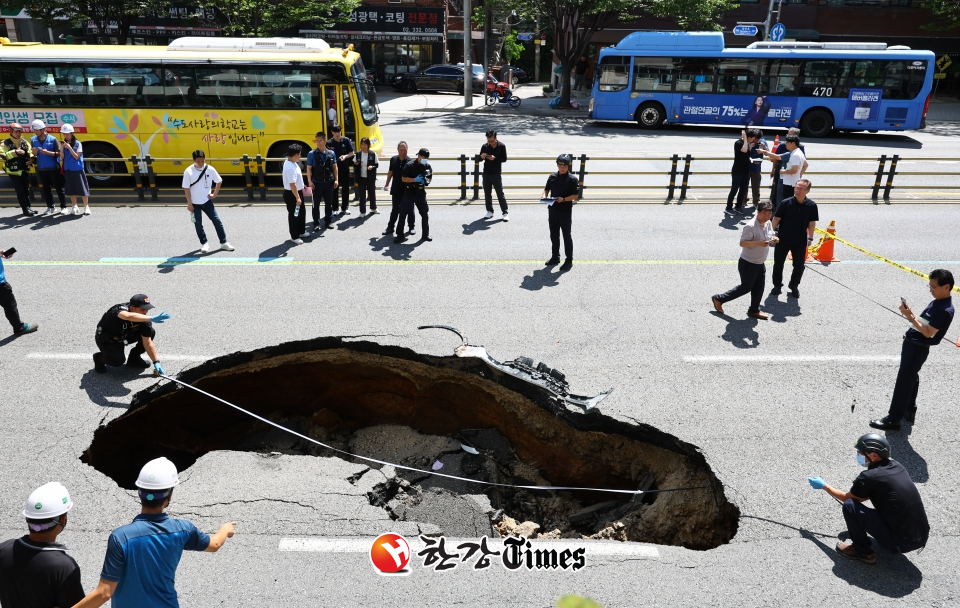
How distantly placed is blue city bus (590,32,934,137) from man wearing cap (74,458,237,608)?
26.0 m

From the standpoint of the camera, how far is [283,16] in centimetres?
3086

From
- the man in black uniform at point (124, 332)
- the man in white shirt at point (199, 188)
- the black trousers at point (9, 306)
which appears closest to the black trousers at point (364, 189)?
the man in white shirt at point (199, 188)

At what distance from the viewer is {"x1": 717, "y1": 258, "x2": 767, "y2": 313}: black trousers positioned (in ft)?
28.6

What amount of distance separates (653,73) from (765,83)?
4.00 m

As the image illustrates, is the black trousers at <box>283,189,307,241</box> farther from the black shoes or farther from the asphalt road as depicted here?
the black shoes

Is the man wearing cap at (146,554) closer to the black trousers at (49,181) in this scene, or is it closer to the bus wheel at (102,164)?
the black trousers at (49,181)

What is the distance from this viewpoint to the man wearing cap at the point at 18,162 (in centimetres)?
1280

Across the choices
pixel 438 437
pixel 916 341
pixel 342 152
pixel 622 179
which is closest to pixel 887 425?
pixel 916 341

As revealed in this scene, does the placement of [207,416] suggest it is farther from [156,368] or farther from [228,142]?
[228,142]

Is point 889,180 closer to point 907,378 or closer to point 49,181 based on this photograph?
point 907,378

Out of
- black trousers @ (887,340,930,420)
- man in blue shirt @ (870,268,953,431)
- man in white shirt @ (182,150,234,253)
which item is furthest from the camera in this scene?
man in white shirt @ (182,150,234,253)

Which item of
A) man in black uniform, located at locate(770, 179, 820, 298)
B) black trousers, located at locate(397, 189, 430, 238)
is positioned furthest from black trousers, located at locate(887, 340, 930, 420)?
black trousers, located at locate(397, 189, 430, 238)

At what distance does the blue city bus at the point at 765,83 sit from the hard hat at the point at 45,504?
2624cm

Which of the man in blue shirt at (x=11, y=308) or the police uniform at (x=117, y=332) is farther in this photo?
the man in blue shirt at (x=11, y=308)
